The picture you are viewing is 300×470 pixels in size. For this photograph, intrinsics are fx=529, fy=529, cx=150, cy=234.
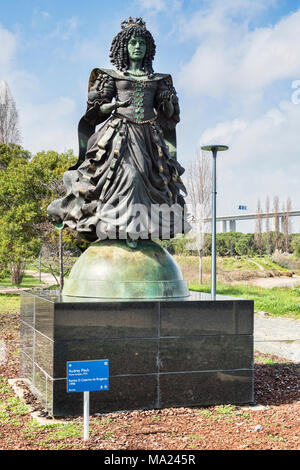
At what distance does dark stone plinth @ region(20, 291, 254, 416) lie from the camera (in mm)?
6094

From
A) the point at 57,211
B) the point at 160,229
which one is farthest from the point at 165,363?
the point at 57,211

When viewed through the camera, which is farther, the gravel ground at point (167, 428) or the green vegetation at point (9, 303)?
the green vegetation at point (9, 303)

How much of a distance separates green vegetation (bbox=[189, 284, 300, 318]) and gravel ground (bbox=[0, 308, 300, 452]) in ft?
37.9

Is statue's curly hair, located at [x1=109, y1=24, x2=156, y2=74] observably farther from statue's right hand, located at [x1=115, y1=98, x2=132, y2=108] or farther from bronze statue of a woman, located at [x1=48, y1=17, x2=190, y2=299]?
statue's right hand, located at [x1=115, y1=98, x2=132, y2=108]

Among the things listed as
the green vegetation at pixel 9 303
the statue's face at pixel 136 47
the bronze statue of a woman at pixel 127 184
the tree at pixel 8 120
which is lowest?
the green vegetation at pixel 9 303

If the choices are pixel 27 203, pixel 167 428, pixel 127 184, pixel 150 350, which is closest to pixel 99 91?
pixel 127 184

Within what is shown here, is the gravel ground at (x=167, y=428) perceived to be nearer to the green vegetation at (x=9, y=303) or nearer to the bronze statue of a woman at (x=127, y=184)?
the bronze statue of a woman at (x=127, y=184)

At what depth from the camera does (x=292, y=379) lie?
827 centimetres

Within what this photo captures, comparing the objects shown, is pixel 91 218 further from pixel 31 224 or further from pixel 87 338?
pixel 31 224

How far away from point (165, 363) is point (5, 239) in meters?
13.1

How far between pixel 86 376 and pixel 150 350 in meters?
1.09

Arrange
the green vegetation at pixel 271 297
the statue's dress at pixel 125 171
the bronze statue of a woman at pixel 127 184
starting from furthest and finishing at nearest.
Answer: the green vegetation at pixel 271 297
the statue's dress at pixel 125 171
the bronze statue of a woman at pixel 127 184

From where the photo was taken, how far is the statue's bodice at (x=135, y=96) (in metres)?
7.19

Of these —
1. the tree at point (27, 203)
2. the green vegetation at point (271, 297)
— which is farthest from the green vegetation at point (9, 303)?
the green vegetation at point (271, 297)
